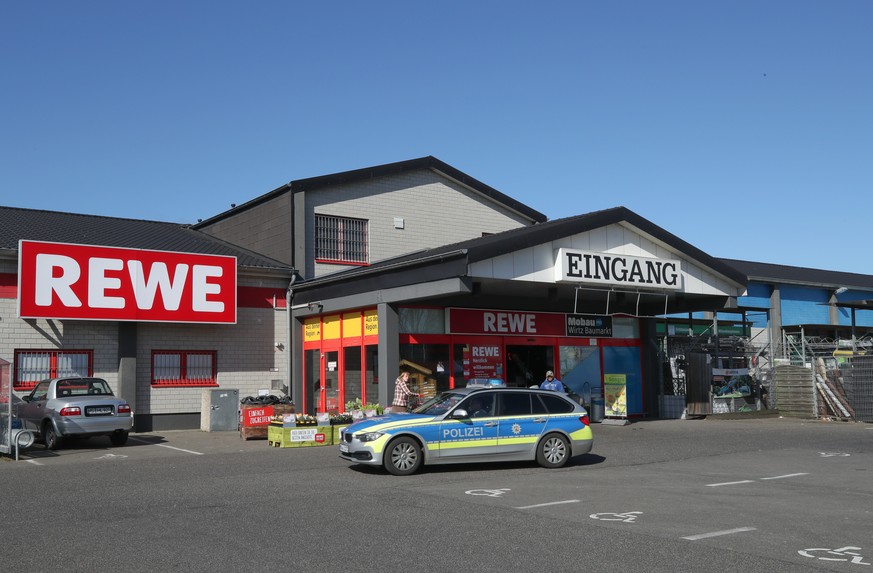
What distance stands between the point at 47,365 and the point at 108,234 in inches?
203

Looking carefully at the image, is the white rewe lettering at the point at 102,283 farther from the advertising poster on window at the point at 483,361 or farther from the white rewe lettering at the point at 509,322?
the white rewe lettering at the point at 509,322

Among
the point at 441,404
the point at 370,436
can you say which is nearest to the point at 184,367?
the point at 441,404

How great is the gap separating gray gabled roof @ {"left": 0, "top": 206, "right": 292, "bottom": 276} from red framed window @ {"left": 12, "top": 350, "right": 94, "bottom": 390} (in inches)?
111

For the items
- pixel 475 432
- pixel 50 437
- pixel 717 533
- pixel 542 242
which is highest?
pixel 542 242

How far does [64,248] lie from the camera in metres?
21.8

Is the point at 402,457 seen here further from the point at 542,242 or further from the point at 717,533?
the point at 542,242

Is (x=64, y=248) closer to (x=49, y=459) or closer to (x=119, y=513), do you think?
(x=49, y=459)

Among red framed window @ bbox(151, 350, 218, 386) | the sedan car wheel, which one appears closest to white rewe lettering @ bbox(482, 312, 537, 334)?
red framed window @ bbox(151, 350, 218, 386)

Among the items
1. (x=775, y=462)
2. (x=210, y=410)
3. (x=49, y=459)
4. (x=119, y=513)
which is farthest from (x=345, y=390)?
(x=119, y=513)

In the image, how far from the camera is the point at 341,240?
27.5m

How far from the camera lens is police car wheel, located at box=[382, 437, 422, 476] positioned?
1414 centimetres

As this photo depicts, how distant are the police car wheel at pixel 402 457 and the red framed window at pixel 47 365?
39.2 feet

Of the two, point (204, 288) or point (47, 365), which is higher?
point (204, 288)

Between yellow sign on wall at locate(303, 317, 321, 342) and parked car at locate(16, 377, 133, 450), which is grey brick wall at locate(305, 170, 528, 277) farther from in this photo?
parked car at locate(16, 377, 133, 450)
